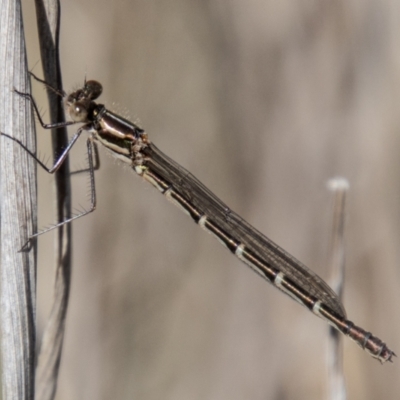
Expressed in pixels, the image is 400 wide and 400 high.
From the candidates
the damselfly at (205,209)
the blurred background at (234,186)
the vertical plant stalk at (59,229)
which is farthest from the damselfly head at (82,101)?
the blurred background at (234,186)

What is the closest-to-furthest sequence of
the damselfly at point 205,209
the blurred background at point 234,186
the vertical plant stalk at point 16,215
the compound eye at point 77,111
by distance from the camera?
1. the vertical plant stalk at point 16,215
2. the compound eye at point 77,111
3. the damselfly at point 205,209
4. the blurred background at point 234,186

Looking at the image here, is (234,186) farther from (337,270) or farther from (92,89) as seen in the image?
(337,270)

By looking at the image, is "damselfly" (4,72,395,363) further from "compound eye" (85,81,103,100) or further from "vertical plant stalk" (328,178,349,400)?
"vertical plant stalk" (328,178,349,400)

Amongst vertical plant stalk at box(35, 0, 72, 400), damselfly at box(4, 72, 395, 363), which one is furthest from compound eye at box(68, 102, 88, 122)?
vertical plant stalk at box(35, 0, 72, 400)

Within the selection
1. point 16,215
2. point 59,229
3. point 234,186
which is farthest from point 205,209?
point 16,215

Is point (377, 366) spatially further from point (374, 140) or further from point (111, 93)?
point (111, 93)

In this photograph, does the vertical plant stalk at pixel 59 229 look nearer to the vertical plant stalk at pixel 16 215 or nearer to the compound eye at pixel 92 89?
the vertical plant stalk at pixel 16 215

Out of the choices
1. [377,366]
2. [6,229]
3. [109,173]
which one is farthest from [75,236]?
[377,366]
